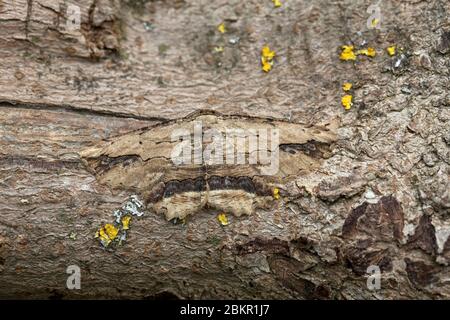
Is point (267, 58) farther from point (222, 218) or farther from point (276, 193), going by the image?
point (222, 218)

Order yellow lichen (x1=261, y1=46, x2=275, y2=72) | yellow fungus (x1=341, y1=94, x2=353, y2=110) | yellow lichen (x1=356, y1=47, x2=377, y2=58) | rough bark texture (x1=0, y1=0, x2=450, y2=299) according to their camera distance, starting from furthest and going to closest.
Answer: yellow lichen (x1=261, y1=46, x2=275, y2=72) → yellow lichen (x1=356, y1=47, x2=377, y2=58) → yellow fungus (x1=341, y1=94, x2=353, y2=110) → rough bark texture (x1=0, y1=0, x2=450, y2=299)

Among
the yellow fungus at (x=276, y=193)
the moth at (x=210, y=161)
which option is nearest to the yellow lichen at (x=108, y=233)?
the moth at (x=210, y=161)

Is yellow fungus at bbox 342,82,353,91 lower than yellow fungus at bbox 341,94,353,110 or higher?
higher

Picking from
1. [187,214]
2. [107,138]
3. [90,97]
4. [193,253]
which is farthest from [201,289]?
[90,97]

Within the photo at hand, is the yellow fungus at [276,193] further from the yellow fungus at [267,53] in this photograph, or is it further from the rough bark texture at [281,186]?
the yellow fungus at [267,53]

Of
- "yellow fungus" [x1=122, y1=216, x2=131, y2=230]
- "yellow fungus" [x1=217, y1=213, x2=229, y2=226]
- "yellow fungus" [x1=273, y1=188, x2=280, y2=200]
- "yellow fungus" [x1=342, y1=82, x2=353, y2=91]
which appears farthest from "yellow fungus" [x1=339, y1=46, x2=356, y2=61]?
"yellow fungus" [x1=122, y1=216, x2=131, y2=230]

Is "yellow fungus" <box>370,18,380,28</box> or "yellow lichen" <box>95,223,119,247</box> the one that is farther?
"yellow fungus" <box>370,18,380,28</box>

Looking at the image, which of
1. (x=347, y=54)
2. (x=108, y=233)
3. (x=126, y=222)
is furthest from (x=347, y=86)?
(x=108, y=233)

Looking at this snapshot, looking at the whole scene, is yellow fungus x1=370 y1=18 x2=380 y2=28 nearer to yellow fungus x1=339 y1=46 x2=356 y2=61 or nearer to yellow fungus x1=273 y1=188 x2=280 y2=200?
yellow fungus x1=339 y1=46 x2=356 y2=61
